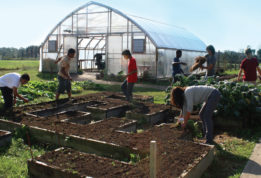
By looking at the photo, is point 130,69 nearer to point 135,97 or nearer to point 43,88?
point 135,97

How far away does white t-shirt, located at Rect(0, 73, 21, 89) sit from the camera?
21.4 ft

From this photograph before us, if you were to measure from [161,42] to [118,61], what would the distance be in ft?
9.38

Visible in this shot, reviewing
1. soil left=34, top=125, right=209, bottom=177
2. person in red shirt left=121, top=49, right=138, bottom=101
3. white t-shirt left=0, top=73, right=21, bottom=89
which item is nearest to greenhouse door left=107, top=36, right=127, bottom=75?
person in red shirt left=121, top=49, right=138, bottom=101

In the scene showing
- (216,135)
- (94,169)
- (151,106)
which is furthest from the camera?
(151,106)

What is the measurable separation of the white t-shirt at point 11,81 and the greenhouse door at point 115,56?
1057cm

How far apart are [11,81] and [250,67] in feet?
19.7

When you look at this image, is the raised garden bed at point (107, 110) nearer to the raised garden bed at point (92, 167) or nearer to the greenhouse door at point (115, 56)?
the raised garden bed at point (92, 167)

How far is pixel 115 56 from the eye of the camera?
17.3 m

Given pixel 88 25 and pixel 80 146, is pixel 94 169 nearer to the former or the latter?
pixel 80 146

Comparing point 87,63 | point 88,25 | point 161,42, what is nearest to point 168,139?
point 161,42

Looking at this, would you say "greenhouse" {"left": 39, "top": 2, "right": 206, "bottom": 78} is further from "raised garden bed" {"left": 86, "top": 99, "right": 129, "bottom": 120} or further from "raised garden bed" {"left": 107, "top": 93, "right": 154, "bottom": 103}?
"raised garden bed" {"left": 86, "top": 99, "right": 129, "bottom": 120}

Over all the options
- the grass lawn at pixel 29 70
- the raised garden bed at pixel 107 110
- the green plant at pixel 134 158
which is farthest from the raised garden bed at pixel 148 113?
the grass lawn at pixel 29 70

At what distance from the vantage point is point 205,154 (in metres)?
4.07

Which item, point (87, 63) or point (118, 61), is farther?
point (87, 63)
